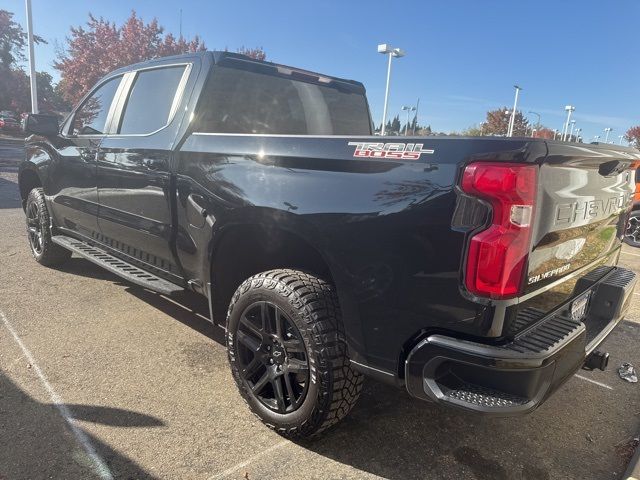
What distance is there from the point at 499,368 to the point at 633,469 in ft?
4.09

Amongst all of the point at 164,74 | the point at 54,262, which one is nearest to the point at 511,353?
the point at 164,74

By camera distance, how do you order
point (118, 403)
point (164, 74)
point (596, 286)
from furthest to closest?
point (164, 74) → point (118, 403) → point (596, 286)

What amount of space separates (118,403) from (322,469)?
4.10ft

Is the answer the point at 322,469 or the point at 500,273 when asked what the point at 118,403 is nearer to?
the point at 322,469

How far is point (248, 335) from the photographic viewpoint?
2.65m

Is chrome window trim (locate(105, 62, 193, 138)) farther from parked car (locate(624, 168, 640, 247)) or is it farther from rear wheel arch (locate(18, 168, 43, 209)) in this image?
parked car (locate(624, 168, 640, 247))

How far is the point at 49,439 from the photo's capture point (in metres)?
2.40

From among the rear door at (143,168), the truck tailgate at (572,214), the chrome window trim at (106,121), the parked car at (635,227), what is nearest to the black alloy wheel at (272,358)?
the rear door at (143,168)

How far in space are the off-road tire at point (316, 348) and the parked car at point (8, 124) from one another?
3479 centimetres

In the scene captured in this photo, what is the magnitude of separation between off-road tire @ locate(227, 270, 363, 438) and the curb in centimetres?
134

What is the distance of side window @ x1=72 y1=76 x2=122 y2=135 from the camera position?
164 inches

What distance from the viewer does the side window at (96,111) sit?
13.7ft

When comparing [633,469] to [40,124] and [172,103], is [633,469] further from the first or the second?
[40,124]

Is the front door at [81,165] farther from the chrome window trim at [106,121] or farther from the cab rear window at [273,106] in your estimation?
the cab rear window at [273,106]
